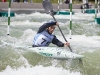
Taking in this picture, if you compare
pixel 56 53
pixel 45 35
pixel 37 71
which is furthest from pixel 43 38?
pixel 37 71

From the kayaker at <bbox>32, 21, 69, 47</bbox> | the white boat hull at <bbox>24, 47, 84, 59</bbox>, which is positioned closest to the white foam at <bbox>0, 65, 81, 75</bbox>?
the white boat hull at <bbox>24, 47, 84, 59</bbox>

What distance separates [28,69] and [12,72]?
1.16 feet

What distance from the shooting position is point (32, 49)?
6742mm

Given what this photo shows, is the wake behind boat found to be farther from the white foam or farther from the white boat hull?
the white foam

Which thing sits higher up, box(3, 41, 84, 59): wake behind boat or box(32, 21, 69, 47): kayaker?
box(32, 21, 69, 47): kayaker

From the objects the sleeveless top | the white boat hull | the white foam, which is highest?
the sleeveless top

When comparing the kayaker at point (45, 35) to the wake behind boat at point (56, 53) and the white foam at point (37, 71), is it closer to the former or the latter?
the wake behind boat at point (56, 53)

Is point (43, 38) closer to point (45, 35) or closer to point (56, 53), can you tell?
point (45, 35)

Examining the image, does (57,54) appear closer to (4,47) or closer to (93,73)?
(93,73)

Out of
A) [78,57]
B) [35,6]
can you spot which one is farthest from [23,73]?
[35,6]

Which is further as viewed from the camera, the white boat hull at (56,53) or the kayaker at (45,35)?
the kayaker at (45,35)

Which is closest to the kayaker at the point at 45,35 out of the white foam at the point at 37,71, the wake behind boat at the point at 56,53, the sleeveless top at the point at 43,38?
the sleeveless top at the point at 43,38

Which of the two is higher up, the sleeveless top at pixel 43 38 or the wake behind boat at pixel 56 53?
the sleeveless top at pixel 43 38

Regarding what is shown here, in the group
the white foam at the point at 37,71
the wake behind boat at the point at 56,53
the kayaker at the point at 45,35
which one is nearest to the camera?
the white foam at the point at 37,71
